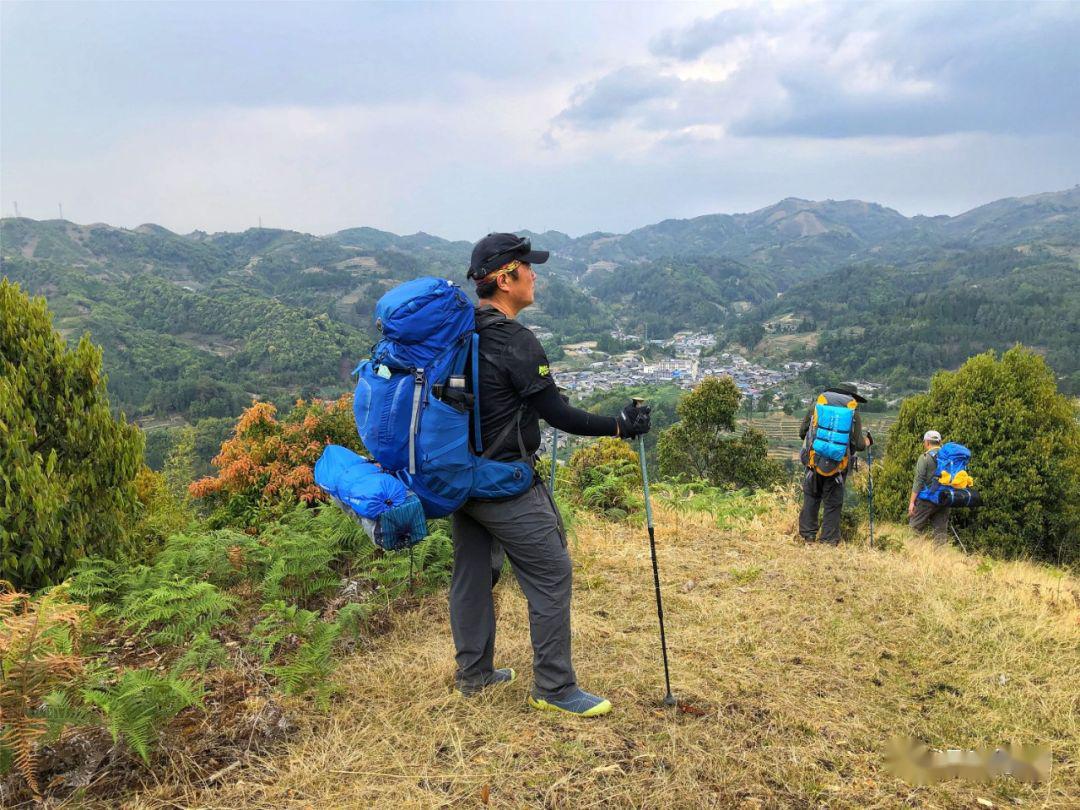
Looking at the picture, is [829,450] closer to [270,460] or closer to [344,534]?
[344,534]

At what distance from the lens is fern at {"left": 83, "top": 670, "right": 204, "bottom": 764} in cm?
239

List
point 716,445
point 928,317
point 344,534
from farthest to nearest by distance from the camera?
point 928,317 → point 716,445 → point 344,534

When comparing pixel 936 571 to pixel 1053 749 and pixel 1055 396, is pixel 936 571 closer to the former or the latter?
pixel 1053 749

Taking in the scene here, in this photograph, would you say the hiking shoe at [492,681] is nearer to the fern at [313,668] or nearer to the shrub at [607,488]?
the fern at [313,668]

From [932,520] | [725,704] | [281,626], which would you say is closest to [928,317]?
[932,520]

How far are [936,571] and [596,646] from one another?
330cm

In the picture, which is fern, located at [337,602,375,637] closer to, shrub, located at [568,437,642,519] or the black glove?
the black glove

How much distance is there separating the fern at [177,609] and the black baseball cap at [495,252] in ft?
7.96

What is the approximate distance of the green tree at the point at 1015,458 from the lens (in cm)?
1173

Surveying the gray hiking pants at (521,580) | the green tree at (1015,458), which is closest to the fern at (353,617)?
the gray hiking pants at (521,580)

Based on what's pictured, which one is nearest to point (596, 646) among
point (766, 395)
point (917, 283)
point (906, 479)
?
point (906, 479)

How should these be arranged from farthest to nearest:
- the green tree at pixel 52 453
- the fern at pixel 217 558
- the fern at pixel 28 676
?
1. the fern at pixel 217 558
2. the green tree at pixel 52 453
3. the fern at pixel 28 676

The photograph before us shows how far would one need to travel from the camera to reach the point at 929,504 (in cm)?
794

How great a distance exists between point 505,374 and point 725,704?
1.98 m
